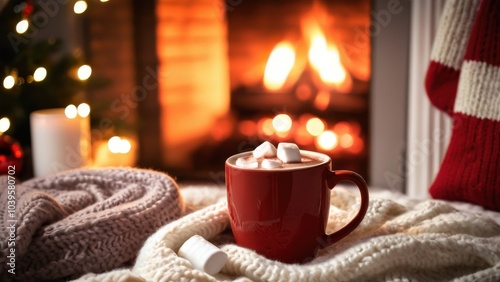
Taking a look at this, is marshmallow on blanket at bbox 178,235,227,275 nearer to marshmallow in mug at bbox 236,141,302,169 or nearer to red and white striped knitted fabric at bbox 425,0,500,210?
marshmallow in mug at bbox 236,141,302,169

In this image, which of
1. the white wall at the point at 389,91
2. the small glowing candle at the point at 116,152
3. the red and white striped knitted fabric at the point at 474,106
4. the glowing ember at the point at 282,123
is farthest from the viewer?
the glowing ember at the point at 282,123

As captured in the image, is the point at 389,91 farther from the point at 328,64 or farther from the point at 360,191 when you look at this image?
the point at 360,191

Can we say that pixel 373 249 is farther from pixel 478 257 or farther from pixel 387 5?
pixel 387 5

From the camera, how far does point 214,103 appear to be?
7.20 feet

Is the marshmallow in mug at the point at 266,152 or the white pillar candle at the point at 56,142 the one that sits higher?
the marshmallow in mug at the point at 266,152

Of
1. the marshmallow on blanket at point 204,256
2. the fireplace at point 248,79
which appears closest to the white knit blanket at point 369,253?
the marshmallow on blanket at point 204,256

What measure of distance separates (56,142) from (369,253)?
113 centimetres

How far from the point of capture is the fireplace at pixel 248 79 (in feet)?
6.24

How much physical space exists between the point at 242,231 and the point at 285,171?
91mm

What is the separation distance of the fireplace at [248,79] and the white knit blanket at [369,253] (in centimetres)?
118

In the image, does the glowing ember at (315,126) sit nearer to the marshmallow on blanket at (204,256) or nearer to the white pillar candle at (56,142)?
the white pillar candle at (56,142)

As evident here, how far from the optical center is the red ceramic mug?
577mm

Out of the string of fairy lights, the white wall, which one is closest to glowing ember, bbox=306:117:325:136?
the white wall

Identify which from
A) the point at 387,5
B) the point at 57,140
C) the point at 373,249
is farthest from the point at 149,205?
the point at 387,5
